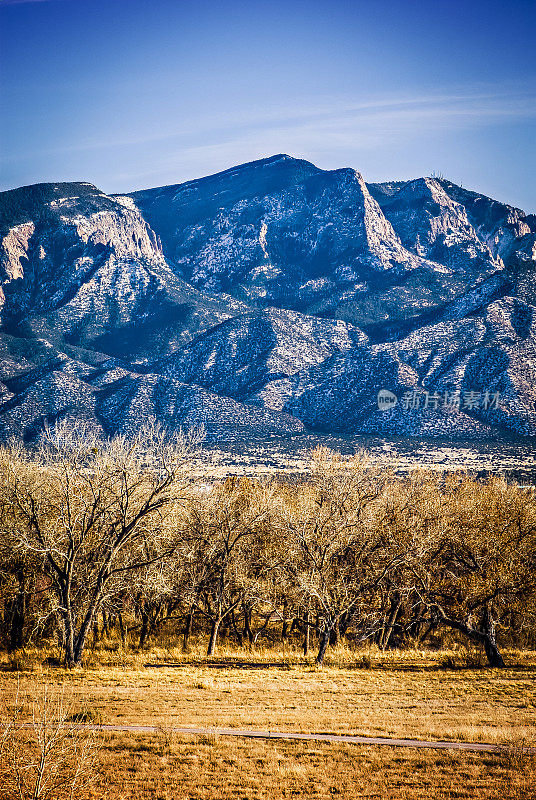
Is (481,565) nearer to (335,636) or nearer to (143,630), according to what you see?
(335,636)

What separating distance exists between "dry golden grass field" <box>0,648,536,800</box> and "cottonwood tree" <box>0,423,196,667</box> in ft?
8.33

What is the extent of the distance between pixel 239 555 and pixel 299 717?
14.1 m

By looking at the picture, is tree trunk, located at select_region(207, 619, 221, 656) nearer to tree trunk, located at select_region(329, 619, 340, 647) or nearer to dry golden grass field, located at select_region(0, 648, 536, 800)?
dry golden grass field, located at select_region(0, 648, 536, 800)

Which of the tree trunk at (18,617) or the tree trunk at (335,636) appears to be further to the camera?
the tree trunk at (335,636)

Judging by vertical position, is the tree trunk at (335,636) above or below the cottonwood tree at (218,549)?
below

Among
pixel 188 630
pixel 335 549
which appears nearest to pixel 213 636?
pixel 188 630

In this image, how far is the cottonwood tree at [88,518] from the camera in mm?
25719

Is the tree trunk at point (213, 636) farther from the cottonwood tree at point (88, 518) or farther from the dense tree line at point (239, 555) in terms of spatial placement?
the cottonwood tree at point (88, 518)

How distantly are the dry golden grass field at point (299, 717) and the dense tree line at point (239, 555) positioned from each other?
84.9 inches

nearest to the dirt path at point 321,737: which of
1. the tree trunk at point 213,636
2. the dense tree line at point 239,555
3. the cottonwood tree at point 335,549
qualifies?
Result: the dense tree line at point 239,555

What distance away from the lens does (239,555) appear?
3388 cm

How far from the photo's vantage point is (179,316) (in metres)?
198

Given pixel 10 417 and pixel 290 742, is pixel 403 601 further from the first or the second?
pixel 10 417

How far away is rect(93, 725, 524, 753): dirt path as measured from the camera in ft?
56.4
